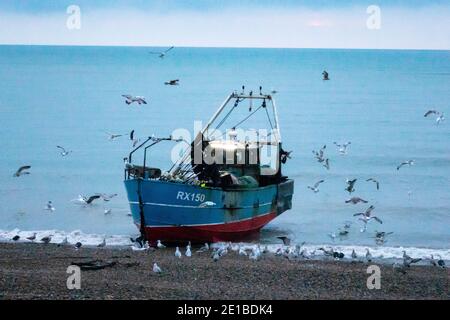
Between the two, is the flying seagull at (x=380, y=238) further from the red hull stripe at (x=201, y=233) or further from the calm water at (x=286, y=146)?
the red hull stripe at (x=201, y=233)

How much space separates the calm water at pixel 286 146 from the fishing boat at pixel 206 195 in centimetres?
282

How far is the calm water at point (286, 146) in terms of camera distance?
35531 millimetres

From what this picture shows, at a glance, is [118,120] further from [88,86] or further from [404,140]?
[88,86]

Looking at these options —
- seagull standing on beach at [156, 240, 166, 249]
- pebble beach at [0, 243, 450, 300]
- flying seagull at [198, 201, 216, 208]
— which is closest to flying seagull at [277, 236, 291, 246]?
pebble beach at [0, 243, 450, 300]

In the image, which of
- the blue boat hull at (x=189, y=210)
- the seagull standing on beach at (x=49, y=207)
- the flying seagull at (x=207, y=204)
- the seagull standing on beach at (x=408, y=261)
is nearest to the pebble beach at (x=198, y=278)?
the seagull standing on beach at (x=408, y=261)

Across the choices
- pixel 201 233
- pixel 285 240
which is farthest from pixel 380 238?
pixel 201 233

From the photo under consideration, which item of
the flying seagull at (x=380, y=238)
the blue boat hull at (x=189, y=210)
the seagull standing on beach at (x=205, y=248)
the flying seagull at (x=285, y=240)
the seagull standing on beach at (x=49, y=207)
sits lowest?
the flying seagull at (x=380, y=238)

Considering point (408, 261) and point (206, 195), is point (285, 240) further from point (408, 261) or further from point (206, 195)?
point (408, 261)

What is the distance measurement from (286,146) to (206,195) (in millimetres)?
36590

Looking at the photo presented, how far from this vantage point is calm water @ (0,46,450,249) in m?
35.5

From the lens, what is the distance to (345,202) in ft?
134

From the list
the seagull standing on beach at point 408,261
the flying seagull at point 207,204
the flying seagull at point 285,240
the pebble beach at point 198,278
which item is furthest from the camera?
the flying seagull at point 285,240

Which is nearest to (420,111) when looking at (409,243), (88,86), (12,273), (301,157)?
(301,157)

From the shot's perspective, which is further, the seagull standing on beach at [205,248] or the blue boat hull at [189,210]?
the seagull standing on beach at [205,248]
